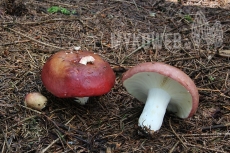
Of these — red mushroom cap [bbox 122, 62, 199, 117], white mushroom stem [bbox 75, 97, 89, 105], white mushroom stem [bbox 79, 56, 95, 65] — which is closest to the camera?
red mushroom cap [bbox 122, 62, 199, 117]

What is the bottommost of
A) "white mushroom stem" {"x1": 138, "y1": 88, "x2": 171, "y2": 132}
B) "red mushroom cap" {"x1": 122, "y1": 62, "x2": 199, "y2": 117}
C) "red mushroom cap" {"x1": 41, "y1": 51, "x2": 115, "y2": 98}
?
"white mushroom stem" {"x1": 138, "y1": 88, "x2": 171, "y2": 132}

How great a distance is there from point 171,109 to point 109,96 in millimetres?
704

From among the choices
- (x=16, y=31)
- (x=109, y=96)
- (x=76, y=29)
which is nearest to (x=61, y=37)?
(x=76, y=29)

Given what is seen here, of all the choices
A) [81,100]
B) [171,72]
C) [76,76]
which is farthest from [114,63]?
[171,72]

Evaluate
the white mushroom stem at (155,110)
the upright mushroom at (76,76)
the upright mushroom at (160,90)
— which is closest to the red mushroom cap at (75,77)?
the upright mushroom at (76,76)

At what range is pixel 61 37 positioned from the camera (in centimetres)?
422

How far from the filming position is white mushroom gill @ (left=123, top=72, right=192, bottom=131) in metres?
2.55

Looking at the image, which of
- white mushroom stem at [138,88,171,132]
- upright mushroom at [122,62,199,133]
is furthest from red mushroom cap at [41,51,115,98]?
white mushroom stem at [138,88,171,132]

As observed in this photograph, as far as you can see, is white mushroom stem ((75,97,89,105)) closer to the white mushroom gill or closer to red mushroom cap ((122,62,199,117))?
the white mushroom gill

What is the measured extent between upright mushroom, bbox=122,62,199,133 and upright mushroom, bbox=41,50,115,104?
0.76 ft

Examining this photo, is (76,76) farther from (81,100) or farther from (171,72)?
(171,72)

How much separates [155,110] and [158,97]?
0.41 ft

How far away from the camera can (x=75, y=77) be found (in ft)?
8.64

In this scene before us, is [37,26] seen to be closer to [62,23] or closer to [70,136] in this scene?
[62,23]
